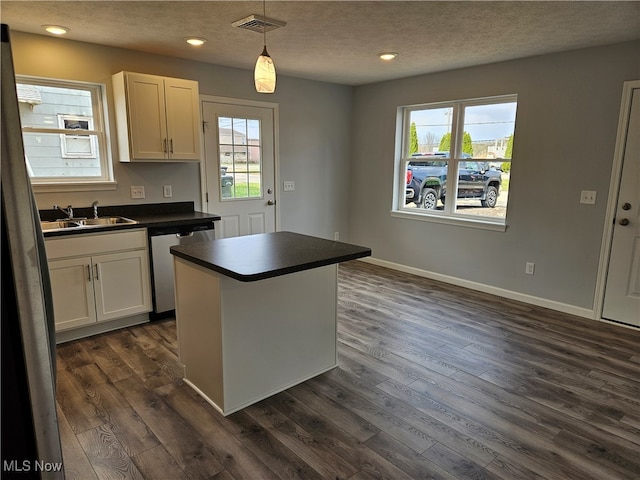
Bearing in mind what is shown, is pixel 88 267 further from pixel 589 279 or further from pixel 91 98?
pixel 589 279

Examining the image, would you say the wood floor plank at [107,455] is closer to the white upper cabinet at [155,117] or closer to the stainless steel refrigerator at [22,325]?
the stainless steel refrigerator at [22,325]

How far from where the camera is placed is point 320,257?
2.32 metres

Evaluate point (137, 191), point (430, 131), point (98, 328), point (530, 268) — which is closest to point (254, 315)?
point (98, 328)

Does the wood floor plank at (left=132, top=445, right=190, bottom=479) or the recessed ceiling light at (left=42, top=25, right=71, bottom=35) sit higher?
the recessed ceiling light at (left=42, top=25, right=71, bottom=35)

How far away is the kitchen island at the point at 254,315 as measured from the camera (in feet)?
7.37

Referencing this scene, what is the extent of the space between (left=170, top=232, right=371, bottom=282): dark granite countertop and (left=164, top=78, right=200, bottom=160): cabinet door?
1531 millimetres

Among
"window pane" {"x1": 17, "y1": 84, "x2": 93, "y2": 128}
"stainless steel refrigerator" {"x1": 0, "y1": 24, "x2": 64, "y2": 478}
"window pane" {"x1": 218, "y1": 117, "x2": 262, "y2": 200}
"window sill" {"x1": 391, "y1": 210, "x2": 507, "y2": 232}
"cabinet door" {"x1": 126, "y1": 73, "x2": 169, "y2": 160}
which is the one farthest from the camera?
"window pane" {"x1": 218, "y1": 117, "x2": 262, "y2": 200}

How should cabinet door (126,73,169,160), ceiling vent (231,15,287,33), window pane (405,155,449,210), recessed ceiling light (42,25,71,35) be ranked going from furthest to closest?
window pane (405,155,449,210) → cabinet door (126,73,169,160) → recessed ceiling light (42,25,71,35) → ceiling vent (231,15,287,33)

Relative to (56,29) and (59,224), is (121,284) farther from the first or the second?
(56,29)

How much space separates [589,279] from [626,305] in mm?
347

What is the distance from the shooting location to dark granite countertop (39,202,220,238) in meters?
3.30

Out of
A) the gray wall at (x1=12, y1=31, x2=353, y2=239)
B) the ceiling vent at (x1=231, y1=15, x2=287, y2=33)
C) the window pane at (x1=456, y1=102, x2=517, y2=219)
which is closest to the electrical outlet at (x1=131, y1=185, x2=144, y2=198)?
the gray wall at (x1=12, y1=31, x2=353, y2=239)

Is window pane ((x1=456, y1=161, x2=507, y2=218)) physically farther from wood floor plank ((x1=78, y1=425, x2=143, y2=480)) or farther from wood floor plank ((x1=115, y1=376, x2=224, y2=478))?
wood floor plank ((x1=78, y1=425, x2=143, y2=480))

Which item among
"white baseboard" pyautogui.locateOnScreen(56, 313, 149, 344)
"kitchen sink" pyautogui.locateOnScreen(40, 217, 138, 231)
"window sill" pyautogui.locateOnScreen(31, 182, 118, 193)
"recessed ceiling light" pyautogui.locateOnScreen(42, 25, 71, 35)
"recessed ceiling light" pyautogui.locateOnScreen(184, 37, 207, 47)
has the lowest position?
"white baseboard" pyautogui.locateOnScreen(56, 313, 149, 344)
